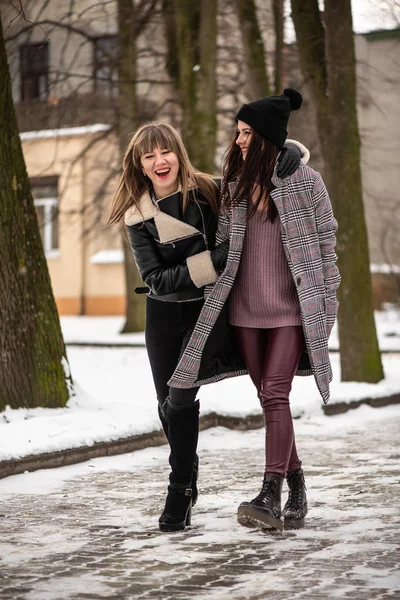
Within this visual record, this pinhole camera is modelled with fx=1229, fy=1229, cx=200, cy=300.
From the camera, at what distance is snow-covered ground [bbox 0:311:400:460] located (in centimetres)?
897

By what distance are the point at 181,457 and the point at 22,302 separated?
423 centimetres

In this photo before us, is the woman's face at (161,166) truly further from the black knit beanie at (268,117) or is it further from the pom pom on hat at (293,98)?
the pom pom on hat at (293,98)

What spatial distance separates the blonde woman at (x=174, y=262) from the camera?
20.0ft

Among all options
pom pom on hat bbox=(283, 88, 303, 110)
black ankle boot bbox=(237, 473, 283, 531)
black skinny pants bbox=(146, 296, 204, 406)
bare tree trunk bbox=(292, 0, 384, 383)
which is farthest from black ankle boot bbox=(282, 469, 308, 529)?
bare tree trunk bbox=(292, 0, 384, 383)

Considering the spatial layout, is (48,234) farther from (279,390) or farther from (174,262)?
(279,390)

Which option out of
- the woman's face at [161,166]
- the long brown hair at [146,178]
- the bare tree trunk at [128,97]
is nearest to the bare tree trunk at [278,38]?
the bare tree trunk at [128,97]

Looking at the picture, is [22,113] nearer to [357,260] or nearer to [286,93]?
[357,260]

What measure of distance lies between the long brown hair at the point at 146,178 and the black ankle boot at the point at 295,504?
1430 millimetres

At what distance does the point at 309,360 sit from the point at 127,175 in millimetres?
1327

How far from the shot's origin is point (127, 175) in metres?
6.31

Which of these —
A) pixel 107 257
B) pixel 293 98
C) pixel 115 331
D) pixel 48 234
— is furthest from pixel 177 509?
pixel 48 234

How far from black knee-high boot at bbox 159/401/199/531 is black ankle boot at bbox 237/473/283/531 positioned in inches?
13.3

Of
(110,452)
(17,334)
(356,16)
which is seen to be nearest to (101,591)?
(110,452)

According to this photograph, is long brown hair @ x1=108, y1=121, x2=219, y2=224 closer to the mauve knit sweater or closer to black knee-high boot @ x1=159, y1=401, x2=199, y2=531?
the mauve knit sweater
